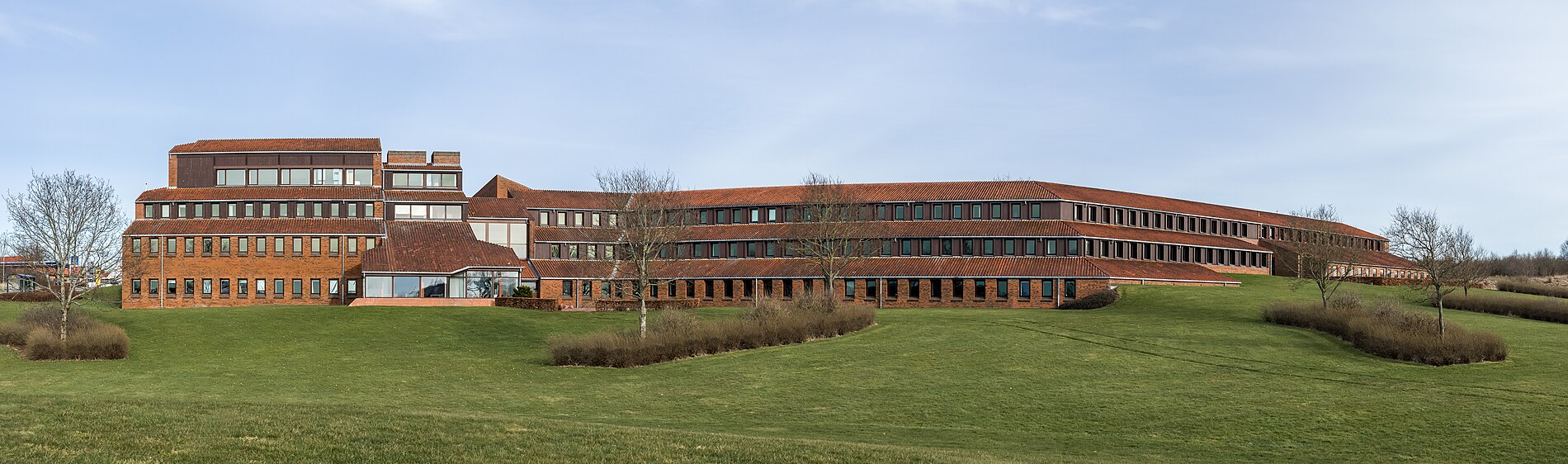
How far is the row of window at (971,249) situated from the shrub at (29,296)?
109ft

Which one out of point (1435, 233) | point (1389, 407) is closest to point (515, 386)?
point (1389, 407)

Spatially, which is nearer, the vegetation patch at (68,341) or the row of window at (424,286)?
the vegetation patch at (68,341)

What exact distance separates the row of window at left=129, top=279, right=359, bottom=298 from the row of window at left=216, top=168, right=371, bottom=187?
858 cm

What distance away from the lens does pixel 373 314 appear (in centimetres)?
5916

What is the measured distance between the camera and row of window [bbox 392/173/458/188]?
9006cm

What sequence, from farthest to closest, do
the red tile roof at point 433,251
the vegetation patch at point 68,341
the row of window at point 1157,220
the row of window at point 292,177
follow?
the row of window at point 1157,220
the row of window at point 292,177
the red tile roof at point 433,251
the vegetation patch at point 68,341

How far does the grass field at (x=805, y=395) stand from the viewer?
1900 cm

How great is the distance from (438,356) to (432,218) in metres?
44.2

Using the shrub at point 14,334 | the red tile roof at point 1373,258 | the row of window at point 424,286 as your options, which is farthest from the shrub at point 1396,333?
the shrub at point 14,334

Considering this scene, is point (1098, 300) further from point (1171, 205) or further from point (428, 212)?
point (428, 212)

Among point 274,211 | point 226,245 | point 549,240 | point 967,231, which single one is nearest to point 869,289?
point 967,231

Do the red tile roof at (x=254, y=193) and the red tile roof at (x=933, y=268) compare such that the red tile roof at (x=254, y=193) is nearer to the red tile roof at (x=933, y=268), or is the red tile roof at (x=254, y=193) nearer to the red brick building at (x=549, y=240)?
the red brick building at (x=549, y=240)

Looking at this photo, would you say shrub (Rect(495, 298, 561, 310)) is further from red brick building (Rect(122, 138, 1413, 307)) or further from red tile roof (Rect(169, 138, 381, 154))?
red tile roof (Rect(169, 138, 381, 154))

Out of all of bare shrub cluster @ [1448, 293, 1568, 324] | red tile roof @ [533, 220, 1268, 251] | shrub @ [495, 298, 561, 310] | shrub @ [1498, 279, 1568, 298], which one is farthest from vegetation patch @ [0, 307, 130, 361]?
shrub @ [1498, 279, 1568, 298]
